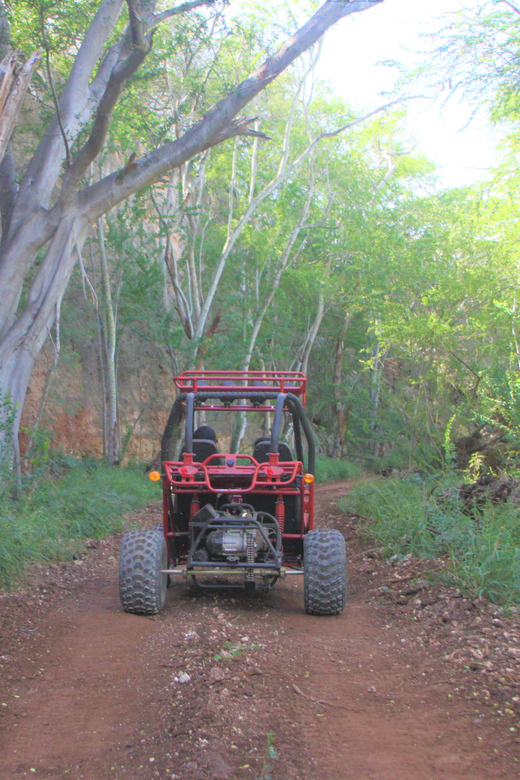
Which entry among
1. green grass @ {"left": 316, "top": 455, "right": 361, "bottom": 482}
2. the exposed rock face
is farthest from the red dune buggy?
green grass @ {"left": 316, "top": 455, "right": 361, "bottom": 482}

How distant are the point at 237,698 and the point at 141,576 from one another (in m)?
2.01

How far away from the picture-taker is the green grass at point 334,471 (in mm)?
23234

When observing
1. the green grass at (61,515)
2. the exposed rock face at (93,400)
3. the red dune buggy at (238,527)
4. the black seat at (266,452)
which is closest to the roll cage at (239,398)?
the red dune buggy at (238,527)

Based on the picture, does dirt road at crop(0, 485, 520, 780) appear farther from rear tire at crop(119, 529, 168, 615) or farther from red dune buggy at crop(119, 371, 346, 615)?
red dune buggy at crop(119, 371, 346, 615)

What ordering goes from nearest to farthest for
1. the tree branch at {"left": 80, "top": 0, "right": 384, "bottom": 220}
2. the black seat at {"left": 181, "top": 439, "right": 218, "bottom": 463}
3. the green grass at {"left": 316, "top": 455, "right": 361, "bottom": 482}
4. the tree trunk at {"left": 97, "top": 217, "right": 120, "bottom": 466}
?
the black seat at {"left": 181, "top": 439, "right": 218, "bottom": 463}
the tree branch at {"left": 80, "top": 0, "right": 384, "bottom": 220}
the tree trunk at {"left": 97, "top": 217, "right": 120, "bottom": 466}
the green grass at {"left": 316, "top": 455, "right": 361, "bottom": 482}

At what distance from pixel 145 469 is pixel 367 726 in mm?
16107

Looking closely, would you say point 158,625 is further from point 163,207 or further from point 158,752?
point 163,207

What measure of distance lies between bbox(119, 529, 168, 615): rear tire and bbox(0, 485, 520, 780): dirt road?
11cm

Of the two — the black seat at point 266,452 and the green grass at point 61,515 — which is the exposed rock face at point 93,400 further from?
the black seat at point 266,452

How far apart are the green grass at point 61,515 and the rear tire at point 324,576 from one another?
9.34ft

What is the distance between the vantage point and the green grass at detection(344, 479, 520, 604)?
575 cm

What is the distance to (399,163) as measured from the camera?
95.6 ft

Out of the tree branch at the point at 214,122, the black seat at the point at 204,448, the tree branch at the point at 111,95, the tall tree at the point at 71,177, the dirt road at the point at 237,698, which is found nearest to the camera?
the dirt road at the point at 237,698

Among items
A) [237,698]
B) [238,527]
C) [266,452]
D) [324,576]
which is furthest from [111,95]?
[237,698]
